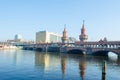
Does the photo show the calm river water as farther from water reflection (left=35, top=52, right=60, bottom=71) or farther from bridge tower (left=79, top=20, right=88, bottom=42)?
bridge tower (left=79, top=20, right=88, bottom=42)

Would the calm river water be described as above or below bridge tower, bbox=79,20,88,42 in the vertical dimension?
below

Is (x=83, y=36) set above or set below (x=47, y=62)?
above

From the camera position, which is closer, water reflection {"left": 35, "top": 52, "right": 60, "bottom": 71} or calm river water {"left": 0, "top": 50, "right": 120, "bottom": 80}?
calm river water {"left": 0, "top": 50, "right": 120, "bottom": 80}

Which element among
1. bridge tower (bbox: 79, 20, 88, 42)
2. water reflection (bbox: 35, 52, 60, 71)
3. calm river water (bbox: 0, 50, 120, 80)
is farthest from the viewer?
bridge tower (bbox: 79, 20, 88, 42)

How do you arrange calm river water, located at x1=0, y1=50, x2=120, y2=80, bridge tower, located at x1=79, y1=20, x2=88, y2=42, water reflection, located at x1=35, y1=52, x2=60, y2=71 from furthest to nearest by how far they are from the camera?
bridge tower, located at x1=79, y1=20, x2=88, y2=42, water reflection, located at x1=35, y1=52, x2=60, y2=71, calm river water, located at x1=0, y1=50, x2=120, y2=80

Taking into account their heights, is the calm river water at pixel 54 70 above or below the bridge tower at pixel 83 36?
below

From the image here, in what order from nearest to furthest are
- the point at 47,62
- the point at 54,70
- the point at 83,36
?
the point at 54,70
the point at 47,62
the point at 83,36

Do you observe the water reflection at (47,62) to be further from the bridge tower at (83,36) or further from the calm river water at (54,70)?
the bridge tower at (83,36)

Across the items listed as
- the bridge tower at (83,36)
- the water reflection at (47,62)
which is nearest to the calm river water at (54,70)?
the water reflection at (47,62)

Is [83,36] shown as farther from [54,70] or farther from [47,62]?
[54,70]

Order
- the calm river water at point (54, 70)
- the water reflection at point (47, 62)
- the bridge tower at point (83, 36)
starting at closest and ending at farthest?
the calm river water at point (54, 70), the water reflection at point (47, 62), the bridge tower at point (83, 36)

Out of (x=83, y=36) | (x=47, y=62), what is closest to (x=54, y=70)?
(x=47, y=62)

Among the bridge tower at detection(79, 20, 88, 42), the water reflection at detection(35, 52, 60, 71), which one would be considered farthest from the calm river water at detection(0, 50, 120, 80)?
the bridge tower at detection(79, 20, 88, 42)

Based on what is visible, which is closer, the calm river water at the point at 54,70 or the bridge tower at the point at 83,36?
the calm river water at the point at 54,70
